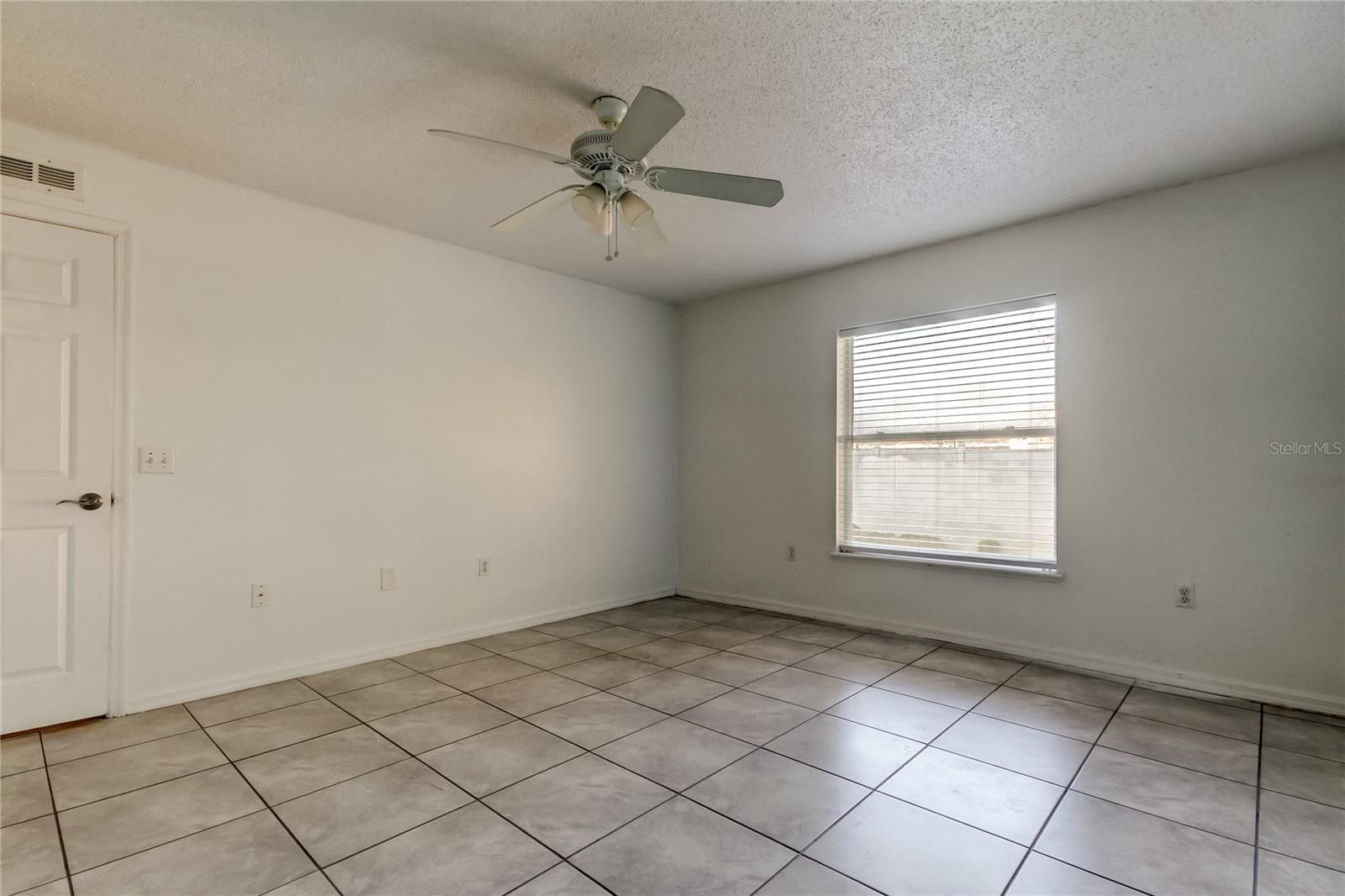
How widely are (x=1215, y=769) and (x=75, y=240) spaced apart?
489cm

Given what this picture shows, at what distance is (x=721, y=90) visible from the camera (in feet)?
7.73

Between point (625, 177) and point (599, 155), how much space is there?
0.46ft

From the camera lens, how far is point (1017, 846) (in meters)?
1.83

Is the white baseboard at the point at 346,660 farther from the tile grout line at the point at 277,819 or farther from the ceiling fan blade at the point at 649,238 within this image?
the ceiling fan blade at the point at 649,238

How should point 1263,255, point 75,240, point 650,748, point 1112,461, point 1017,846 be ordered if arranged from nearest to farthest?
1. point 1017,846
2. point 650,748
3. point 75,240
4. point 1263,255
5. point 1112,461

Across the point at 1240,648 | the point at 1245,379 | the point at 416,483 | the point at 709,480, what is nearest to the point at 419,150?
the point at 416,483

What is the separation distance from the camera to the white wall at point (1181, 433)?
2.82m

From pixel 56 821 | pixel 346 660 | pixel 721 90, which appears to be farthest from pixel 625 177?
pixel 346 660

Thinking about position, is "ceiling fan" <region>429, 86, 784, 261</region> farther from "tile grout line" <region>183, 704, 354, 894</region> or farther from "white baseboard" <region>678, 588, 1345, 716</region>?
"white baseboard" <region>678, 588, 1345, 716</region>

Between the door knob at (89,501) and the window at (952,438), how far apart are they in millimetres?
3977

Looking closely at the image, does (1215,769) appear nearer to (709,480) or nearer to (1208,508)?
(1208,508)

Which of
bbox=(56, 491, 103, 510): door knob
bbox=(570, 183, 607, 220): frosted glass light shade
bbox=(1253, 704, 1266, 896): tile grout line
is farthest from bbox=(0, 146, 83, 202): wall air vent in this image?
bbox=(1253, 704, 1266, 896): tile grout line

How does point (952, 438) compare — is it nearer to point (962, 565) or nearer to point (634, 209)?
point (962, 565)

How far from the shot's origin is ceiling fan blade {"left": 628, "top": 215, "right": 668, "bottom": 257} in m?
2.62
